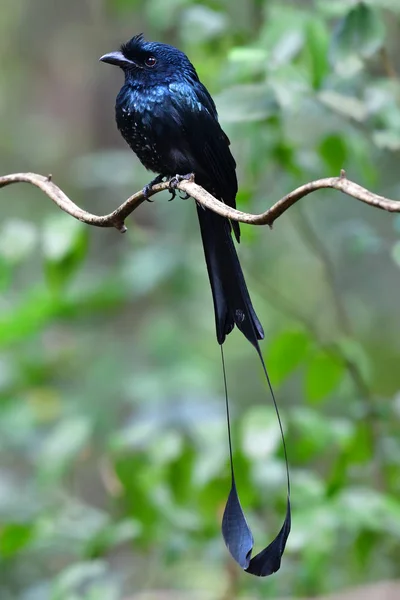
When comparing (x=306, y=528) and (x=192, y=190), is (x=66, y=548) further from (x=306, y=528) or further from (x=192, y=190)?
(x=192, y=190)

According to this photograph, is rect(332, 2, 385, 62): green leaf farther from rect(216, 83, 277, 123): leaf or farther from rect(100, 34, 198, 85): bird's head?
rect(100, 34, 198, 85): bird's head

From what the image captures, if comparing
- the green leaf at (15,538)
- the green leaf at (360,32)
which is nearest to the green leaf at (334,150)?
the green leaf at (360,32)

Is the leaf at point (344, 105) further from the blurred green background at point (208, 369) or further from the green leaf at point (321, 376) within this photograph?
the green leaf at point (321, 376)

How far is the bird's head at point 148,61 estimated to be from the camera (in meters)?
2.32

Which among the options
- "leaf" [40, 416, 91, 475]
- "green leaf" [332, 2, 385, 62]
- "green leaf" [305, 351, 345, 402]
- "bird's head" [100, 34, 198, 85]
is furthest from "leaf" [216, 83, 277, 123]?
"leaf" [40, 416, 91, 475]

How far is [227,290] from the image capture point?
6.23ft

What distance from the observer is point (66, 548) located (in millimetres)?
2934

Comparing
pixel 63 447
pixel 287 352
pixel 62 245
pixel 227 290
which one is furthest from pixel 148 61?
pixel 63 447

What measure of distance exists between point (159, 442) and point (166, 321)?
131cm

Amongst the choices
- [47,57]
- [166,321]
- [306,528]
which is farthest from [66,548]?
[47,57]

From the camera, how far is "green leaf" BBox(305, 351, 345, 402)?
2.71 metres

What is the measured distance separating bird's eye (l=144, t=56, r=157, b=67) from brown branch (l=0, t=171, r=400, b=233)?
0.56m

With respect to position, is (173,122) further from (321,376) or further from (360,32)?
(321,376)

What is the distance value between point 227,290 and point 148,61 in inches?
30.7
